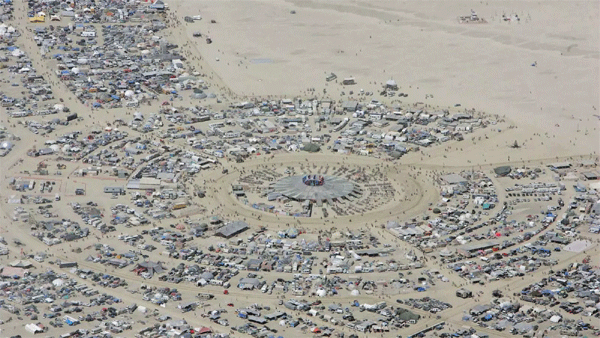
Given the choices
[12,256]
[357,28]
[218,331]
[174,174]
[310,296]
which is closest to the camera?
[218,331]

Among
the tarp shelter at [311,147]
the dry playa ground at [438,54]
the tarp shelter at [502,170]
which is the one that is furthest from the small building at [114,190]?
the tarp shelter at [502,170]

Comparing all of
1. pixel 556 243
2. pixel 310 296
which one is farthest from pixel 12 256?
pixel 556 243

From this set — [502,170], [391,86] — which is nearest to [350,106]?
[391,86]

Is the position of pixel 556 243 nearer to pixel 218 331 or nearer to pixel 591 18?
pixel 218 331

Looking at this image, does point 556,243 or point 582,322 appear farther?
point 556,243

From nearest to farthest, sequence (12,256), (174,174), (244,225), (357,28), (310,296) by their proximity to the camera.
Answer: (310,296), (12,256), (244,225), (174,174), (357,28)
